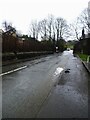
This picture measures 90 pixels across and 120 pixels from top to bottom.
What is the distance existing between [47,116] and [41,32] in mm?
98889

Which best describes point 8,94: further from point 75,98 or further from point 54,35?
point 54,35

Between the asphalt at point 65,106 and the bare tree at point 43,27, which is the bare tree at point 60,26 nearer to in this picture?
the bare tree at point 43,27

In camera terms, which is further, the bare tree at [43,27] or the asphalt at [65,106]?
the bare tree at [43,27]

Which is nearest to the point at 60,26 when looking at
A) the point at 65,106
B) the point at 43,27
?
the point at 43,27

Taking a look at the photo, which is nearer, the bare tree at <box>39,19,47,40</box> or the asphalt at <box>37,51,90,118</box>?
the asphalt at <box>37,51,90,118</box>

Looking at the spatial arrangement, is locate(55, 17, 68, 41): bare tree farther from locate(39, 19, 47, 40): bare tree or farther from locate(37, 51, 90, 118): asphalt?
locate(37, 51, 90, 118): asphalt

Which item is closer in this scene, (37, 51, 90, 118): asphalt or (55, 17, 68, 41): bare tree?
(37, 51, 90, 118): asphalt

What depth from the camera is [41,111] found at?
6.91 meters

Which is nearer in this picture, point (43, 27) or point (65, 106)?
point (65, 106)

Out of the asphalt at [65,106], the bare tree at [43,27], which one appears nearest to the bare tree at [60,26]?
the bare tree at [43,27]

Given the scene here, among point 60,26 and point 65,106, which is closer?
point 65,106

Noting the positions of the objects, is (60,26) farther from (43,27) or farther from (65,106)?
(65,106)

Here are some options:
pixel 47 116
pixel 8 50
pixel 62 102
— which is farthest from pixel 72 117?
pixel 8 50

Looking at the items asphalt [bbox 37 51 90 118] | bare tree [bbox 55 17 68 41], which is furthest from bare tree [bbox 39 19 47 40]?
asphalt [bbox 37 51 90 118]
